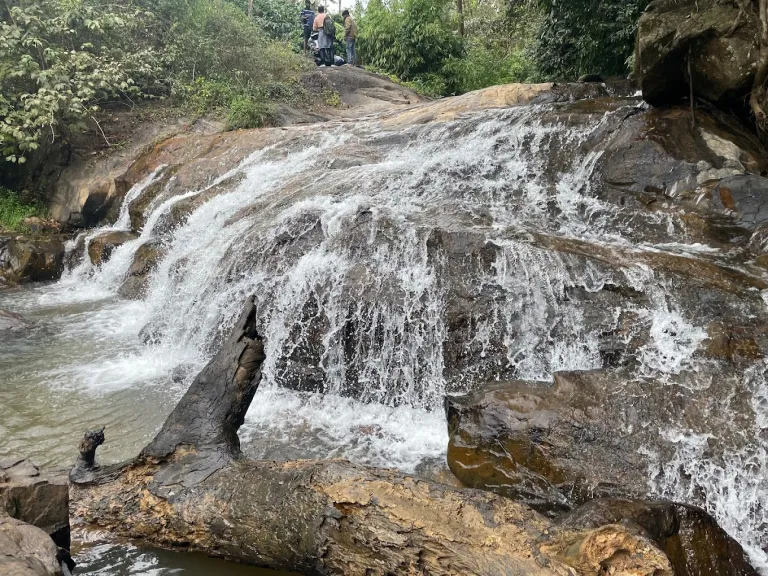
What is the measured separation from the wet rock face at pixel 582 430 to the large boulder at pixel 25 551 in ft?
8.97

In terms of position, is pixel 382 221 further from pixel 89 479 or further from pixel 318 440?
pixel 89 479

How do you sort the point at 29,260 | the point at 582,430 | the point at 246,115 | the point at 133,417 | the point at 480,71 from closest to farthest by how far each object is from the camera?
1. the point at 582,430
2. the point at 133,417
3. the point at 29,260
4. the point at 246,115
5. the point at 480,71

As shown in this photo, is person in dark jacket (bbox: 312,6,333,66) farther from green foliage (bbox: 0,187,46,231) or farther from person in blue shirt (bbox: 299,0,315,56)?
green foliage (bbox: 0,187,46,231)

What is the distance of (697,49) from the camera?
7.16 meters

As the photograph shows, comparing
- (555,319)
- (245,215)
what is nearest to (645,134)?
(555,319)

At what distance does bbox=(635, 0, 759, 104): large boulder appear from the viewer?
6855 millimetres

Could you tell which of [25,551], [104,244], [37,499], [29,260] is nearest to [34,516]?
[37,499]

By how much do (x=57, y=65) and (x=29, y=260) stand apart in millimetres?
4287

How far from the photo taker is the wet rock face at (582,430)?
13.0 ft

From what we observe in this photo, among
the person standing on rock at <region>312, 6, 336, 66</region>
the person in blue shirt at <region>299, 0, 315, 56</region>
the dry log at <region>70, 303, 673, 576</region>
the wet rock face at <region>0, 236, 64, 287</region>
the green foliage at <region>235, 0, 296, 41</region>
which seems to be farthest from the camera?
the green foliage at <region>235, 0, 296, 41</region>

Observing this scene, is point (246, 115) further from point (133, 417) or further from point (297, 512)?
point (297, 512)

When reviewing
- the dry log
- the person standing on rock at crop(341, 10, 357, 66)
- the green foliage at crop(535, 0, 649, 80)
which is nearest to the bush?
the green foliage at crop(535, 0, 649, 80)

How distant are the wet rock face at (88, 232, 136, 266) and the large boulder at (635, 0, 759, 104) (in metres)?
8.53

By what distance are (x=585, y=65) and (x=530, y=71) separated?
3.81 m
